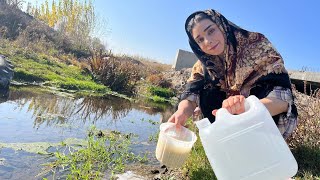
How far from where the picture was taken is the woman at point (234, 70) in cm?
302

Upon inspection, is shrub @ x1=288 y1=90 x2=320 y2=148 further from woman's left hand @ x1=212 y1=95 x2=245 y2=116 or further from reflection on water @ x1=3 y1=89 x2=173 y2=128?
reflection on water @ x1=3 y1=89 x2=173 y2=128

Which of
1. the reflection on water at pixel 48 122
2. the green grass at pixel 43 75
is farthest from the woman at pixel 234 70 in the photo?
the green grass at pixel 43 75

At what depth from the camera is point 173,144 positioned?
313 centimetres

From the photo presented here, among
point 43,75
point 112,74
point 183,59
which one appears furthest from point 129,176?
point 183,59

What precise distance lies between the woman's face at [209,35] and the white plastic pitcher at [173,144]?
76 centimetres

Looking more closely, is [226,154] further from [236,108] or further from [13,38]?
[13,38]

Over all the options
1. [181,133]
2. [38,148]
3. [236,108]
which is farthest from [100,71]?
[236,108]

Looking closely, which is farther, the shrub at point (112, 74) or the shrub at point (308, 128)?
the shrub at point (112, 74)

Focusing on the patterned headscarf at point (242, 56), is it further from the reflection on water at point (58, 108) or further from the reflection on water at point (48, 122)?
the reflection on water at point (58, 108)

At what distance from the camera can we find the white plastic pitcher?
123 inches

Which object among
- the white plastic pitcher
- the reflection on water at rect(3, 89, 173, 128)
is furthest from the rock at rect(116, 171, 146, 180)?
the reflection on water at rect(3, 89, 173, 128)

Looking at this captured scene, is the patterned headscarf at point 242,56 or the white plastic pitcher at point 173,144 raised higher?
the patterned headscarf at point 242,56

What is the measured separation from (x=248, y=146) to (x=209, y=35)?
1.38 meters

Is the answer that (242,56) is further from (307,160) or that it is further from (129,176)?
(129,176)
